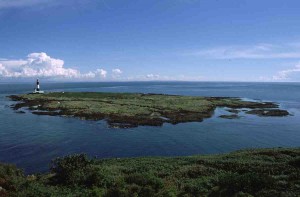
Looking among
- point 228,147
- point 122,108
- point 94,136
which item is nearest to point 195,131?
point 228,147

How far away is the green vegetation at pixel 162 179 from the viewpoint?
21.1 meters

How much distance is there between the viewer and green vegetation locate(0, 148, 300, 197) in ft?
69.2

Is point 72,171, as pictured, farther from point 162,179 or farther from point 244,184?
point 244,184

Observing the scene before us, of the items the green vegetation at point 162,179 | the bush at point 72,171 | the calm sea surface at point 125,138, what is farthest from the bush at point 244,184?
the calm sea surface at point 125,138

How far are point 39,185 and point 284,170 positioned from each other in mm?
19970

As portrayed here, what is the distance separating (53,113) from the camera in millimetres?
76562

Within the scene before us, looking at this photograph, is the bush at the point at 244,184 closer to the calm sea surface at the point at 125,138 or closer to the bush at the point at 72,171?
the bush at the point at 72,171

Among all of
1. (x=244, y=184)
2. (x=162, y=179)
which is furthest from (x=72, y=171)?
(x=244, y=184)

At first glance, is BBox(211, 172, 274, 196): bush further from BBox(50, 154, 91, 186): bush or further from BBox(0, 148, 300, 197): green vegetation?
BBox(50, 154, 91, 186): bush

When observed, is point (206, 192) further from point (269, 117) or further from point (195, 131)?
point (269, 117)

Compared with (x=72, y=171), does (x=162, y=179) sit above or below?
below

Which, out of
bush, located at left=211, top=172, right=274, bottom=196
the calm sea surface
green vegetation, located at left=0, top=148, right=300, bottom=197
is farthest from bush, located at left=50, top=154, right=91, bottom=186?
bush, located at left=211, top=172, right=274, bottom=196

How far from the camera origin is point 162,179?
80.3 feet

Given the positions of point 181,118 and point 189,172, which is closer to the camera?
point 189,172
